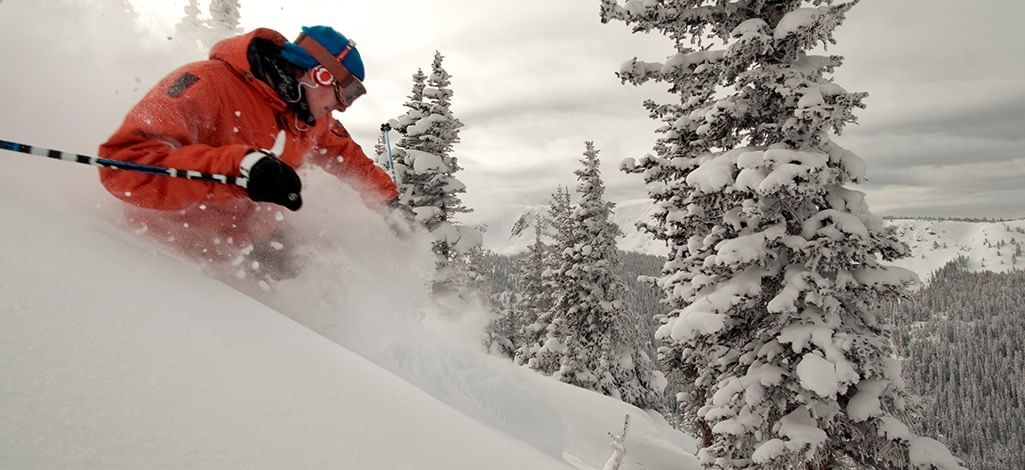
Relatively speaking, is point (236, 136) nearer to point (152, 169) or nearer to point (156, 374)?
point (152, 169)

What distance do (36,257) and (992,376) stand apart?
200 meters

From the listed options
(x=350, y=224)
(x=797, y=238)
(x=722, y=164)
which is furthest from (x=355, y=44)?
(x=797, y=238)

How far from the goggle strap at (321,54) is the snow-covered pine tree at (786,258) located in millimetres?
5754

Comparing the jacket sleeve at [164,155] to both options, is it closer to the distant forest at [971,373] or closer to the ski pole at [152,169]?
the ski pole at [152,169]

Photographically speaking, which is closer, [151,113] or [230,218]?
[151,113]

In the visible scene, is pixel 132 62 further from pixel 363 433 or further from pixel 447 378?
pixel 363 433

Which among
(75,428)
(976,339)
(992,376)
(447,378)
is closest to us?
(75,428)

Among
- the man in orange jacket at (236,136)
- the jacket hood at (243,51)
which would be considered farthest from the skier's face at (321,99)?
the jacket hood at (243,51)

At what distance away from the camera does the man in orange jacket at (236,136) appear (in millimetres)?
3088

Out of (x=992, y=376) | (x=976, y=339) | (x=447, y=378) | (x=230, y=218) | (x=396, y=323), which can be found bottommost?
(x=447, y=378)

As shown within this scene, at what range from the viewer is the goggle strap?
4.23 meters

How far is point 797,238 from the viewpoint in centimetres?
805

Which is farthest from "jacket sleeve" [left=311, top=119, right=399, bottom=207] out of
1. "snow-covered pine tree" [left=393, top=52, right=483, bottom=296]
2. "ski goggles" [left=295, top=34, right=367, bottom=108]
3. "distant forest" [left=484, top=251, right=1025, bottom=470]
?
"distant forest" [left=484, top=251, right=1025, bottom=470]

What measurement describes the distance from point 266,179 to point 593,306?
22184 millimetres
